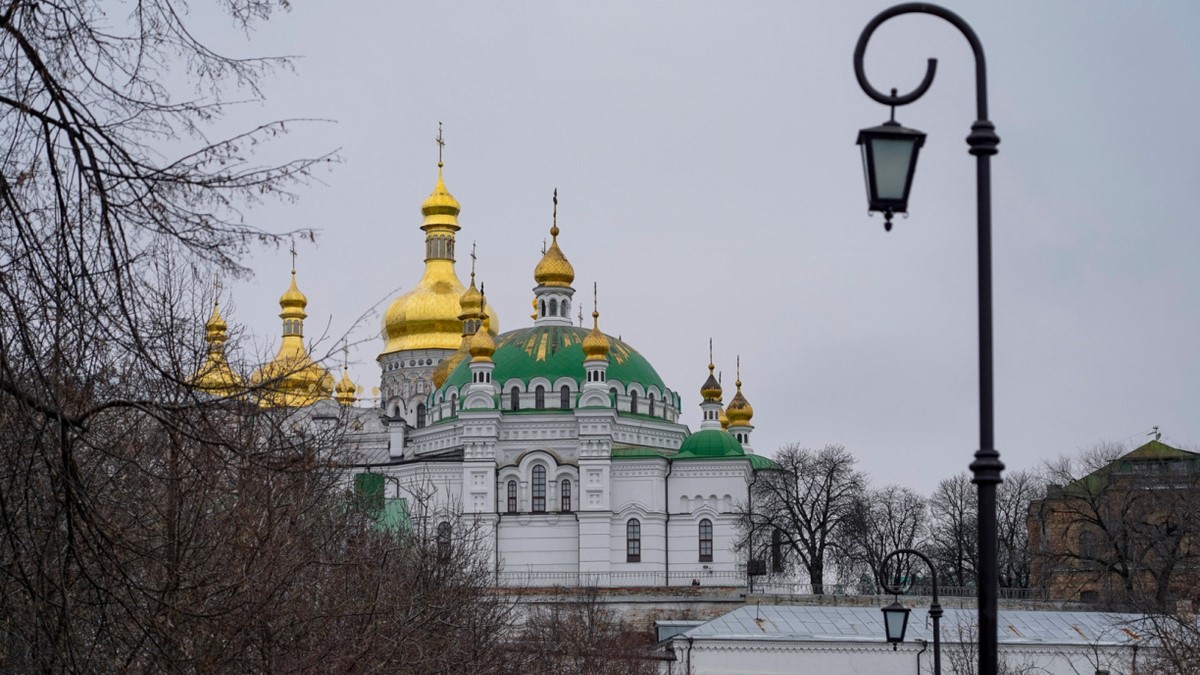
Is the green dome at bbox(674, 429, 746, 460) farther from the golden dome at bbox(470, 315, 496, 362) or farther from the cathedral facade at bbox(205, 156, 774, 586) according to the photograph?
the golden dome at bbox(470, 315, 496, 362)

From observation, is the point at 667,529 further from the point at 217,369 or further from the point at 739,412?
the point at 217,369

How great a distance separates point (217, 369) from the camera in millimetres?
16234

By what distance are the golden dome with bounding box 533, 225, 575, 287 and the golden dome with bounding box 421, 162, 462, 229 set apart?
1763 cm

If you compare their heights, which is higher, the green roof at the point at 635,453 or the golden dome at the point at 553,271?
the golden dome at the point at 553,271

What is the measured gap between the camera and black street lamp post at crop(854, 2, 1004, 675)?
9805 millimetres

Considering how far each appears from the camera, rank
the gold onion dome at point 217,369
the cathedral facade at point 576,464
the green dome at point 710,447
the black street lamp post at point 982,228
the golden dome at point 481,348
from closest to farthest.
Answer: the black street lamp post at point 982,228, the gold onion dome at point 217,369, the cathedral facade at point 576,464, the green dome at point 710,447, the golden dome at point 481,348

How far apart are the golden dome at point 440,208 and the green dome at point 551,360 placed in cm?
1881

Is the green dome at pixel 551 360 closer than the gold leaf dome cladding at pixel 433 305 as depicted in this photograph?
Yes

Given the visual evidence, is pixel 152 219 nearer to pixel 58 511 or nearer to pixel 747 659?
pixel 58 511

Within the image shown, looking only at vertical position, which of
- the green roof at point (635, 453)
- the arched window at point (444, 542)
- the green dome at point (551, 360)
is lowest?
the arched window at point (444, 542)

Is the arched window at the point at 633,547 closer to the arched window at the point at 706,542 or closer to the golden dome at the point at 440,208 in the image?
the arched window at the point at 706,542

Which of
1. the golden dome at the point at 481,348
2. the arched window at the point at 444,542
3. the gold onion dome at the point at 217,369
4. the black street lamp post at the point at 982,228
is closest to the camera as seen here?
the black street lamp post at the point at 982,228

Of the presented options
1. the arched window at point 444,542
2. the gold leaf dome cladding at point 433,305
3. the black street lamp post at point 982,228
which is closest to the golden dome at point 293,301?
the gold leaf dome cladding at point 433,305

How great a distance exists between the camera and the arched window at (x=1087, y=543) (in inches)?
3000
